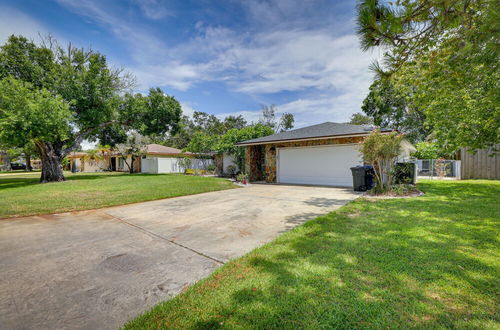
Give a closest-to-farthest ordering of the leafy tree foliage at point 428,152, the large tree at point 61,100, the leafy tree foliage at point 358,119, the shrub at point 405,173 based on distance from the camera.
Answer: the shrub at point 405,173 < the large tree at point 61,100 < the leafy tree foliage at point 428,152 < the leafy tree foliage at point 358,119

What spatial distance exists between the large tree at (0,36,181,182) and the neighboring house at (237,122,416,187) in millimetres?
9524

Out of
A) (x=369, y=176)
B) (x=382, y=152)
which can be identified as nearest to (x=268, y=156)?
(x=369, y=176)

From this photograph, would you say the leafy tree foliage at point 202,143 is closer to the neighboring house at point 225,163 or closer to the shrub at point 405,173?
the neighboring house at point 225,163

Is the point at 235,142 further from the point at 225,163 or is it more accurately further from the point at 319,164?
the point at 319,164

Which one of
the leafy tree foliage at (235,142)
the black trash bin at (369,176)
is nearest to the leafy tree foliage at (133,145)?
the leafy tree foliage at (235,142)

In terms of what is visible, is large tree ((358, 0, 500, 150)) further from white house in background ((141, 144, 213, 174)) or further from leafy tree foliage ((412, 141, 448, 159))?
white house in background ((141, 144, 213, 174))

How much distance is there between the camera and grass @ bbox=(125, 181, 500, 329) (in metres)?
1.67

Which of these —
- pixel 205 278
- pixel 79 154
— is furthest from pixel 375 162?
pixel 79 154

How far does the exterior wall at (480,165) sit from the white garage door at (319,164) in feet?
24.5

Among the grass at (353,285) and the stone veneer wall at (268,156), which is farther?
the stone veneer wall at (268,156)

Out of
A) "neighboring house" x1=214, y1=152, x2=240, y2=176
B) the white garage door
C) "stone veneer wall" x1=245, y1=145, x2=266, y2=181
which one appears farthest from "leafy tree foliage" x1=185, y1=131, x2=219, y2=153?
the white garage door

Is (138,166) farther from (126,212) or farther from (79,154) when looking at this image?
(126,212)

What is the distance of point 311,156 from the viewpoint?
11.7m

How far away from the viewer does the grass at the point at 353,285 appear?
1672 millimetres
